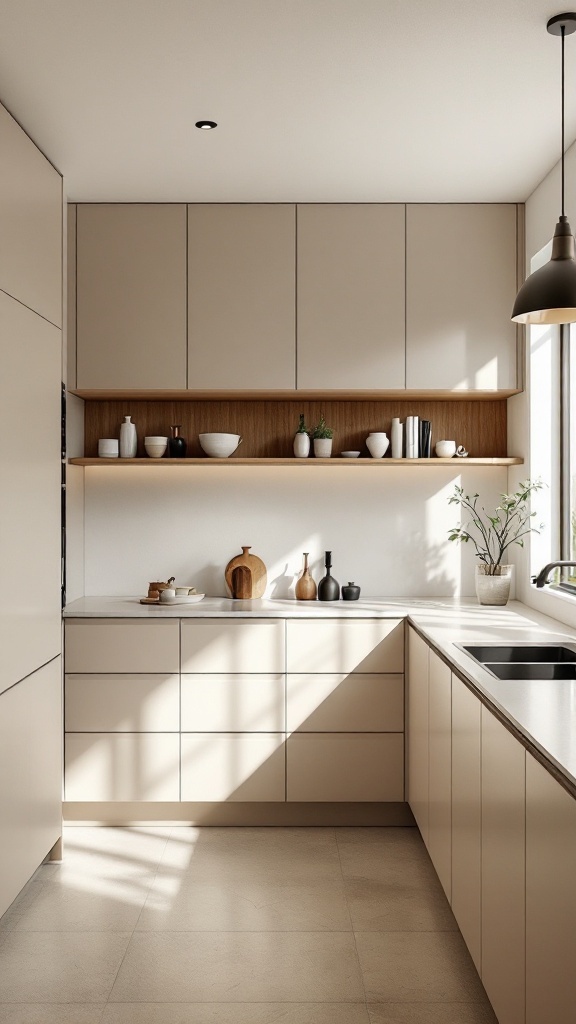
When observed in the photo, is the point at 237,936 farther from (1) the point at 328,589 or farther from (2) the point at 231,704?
(1) the point at 328,589

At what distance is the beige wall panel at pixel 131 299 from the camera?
12.7ft

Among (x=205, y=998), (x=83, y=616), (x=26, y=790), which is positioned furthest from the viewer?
(x=83, y=616)

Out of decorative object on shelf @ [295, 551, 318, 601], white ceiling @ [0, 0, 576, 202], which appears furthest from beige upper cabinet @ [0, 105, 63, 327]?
decorative object on shelf @ [295, 551, 318, 601]

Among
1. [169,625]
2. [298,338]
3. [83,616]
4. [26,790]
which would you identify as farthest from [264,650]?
[298,338]

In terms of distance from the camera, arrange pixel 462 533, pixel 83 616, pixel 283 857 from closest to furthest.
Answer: pixel 283 857 < pixel 83 616 < pixel 462 533

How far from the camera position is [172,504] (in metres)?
4.22

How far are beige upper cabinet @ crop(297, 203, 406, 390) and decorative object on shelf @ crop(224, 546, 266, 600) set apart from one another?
85 cm

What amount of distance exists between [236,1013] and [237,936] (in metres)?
0.42

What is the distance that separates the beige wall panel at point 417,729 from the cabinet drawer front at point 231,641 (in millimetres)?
552

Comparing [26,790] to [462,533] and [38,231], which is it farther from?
[462,533]

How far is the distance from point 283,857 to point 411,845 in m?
0.53

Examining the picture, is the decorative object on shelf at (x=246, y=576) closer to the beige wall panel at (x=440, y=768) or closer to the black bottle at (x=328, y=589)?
the black bottle at (x=328, y=589)

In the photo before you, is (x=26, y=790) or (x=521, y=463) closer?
(x=26, y=790)

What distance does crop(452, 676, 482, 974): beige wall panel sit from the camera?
2.25 meters
